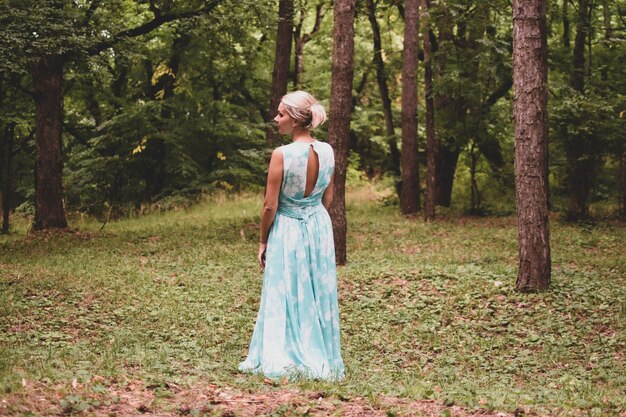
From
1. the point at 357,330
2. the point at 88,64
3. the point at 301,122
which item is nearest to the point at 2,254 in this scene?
the point at 88,64

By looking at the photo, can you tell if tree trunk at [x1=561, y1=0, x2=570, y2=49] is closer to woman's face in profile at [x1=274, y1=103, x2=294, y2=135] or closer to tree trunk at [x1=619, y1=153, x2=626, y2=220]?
tree trunk at [x1=619, y1=153, x2=626, y2=220]

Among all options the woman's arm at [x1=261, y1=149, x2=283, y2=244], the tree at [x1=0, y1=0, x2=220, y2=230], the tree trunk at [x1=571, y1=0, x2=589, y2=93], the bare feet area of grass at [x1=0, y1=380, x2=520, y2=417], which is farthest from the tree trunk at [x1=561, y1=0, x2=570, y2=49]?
the bare feet area of grass at [x1=0, y1=380, x2=520, y2=417]

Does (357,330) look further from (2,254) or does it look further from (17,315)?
(2,254)

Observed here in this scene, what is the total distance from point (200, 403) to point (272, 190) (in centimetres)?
200

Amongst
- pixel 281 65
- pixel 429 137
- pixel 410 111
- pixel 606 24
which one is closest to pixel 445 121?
pixel 410 111

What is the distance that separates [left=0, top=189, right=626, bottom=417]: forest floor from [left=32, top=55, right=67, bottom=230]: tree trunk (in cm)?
144

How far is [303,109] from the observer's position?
5906 millimetres

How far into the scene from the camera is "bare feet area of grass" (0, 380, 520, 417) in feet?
14.6

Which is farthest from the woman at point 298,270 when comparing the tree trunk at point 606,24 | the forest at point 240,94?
the tree trunk at point 606,24

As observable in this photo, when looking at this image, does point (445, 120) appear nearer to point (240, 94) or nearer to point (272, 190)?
point (240, 94)

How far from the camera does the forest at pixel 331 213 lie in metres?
6.20

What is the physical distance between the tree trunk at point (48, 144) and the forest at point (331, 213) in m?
0.05

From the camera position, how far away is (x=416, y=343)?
823 centimetres

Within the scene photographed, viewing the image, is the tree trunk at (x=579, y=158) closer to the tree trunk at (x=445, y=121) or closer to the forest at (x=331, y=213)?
the forest at (x=331, y=213)
